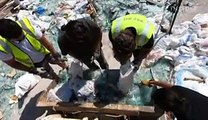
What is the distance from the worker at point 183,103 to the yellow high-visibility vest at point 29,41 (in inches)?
58.4

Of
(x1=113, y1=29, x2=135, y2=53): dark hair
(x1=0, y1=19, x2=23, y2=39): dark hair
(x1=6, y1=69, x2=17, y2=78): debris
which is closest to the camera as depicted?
(x1=113, y1=29, x2=135, y2=53): dark hair

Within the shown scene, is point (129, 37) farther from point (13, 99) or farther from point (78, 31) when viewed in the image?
point (13, 99)

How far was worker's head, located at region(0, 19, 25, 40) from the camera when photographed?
139 inches

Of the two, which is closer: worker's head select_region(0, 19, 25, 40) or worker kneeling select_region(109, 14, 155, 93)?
worker kneeling select_region(109, 14, 155, 93)

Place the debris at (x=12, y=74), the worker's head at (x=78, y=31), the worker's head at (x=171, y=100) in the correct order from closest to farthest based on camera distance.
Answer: the worker's head at (x=171, y=100), the worker's head at (x=78, y=31), the debris at (x=12, y=74)

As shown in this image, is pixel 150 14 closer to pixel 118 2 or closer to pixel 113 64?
pixel 118 2

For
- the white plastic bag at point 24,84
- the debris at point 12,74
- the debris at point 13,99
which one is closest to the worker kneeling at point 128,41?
the white plastic bag at point 24,84

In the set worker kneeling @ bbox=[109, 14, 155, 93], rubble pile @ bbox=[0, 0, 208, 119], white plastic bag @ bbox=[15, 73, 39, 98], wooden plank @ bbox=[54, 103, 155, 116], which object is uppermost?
worker kneeling @ bbox=[109, 14, 155, 93]

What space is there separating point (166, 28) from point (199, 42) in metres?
0.56

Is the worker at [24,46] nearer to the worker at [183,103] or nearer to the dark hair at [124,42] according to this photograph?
the dark hair at [124,42]

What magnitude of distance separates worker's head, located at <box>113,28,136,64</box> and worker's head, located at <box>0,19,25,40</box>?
3.16 feet

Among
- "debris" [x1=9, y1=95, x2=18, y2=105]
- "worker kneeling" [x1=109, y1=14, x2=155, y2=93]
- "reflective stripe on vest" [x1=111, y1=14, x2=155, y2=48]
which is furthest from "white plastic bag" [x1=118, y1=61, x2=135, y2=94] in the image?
"debris" [x1=9, y1=95, x2=18, y2=105]

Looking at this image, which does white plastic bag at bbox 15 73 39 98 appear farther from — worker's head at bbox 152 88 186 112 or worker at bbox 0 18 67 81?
worker's head at bbox 152 88 186 112

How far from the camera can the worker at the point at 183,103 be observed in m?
3.12
